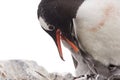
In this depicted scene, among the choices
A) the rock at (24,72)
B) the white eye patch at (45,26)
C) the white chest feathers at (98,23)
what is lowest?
the rock at (24,72)

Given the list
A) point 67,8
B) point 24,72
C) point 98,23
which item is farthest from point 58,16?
point 24,72

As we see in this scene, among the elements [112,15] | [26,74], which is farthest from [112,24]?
[26,74]

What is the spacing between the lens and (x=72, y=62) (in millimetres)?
4184

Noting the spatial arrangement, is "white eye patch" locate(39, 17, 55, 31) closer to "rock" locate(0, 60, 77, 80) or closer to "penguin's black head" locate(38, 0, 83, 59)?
"penguin's black head" locate(38, 0, 83, 59)

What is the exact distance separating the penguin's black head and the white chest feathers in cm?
3

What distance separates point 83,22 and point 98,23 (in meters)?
0.07

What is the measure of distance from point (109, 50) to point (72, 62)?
0.58 m

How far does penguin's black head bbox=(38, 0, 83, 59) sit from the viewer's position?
349cm

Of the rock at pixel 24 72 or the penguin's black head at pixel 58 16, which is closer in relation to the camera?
the penguin's black head at pixel 58 16

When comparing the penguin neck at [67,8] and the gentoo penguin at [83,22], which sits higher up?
the penguin neck at [67,8]

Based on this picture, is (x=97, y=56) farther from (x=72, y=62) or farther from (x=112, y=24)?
(x=72, y=62)

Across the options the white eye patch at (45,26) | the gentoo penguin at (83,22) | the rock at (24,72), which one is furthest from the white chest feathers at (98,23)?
the rock at (24,72)

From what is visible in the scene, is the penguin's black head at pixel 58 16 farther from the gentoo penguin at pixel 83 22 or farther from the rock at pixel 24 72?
the rock at pixel 24 72

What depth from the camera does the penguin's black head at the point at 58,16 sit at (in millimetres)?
3488
